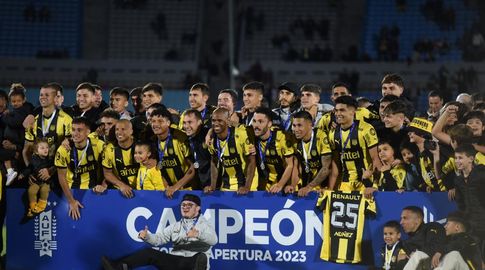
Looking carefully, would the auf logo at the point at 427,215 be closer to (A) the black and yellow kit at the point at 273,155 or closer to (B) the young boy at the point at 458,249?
(B) the young boy at the point at 458,249

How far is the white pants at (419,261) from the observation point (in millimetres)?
9422

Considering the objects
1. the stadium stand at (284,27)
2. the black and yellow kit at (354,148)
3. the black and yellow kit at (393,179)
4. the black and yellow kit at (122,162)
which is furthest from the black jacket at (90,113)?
the stadium stand at (284,27)

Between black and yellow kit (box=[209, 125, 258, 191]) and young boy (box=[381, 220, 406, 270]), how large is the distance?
5.23 feet

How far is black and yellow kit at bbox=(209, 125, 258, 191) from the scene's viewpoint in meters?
10.6

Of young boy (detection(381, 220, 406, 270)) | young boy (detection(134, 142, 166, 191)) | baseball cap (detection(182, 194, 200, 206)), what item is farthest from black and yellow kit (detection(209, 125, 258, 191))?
young boy (detection(381, 220, 406, 270))

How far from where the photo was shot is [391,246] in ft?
32.2

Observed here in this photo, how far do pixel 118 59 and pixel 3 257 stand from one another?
2283cm

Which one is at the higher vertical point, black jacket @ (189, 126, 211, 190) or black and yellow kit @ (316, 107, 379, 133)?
black and yellow kit @ (316, 107, 379, 133)

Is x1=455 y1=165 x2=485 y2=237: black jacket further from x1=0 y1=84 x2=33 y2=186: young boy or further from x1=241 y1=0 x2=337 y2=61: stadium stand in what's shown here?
x1=241 y1=0 x2=337 y2=61: stadium stand

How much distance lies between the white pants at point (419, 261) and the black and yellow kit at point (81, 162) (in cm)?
367

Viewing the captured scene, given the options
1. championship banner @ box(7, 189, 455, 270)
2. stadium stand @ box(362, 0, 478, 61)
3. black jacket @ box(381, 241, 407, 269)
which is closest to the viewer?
black jacket @ box(381, 241, 407, 269)

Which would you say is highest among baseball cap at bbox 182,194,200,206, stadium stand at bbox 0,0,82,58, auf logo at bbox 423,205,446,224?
stadium stand at bbox 0,0,82,58

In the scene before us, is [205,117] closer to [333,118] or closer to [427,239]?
[333,118]

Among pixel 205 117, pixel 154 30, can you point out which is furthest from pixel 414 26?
pixel 205 117
